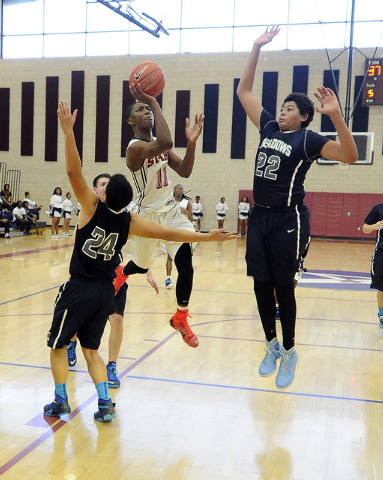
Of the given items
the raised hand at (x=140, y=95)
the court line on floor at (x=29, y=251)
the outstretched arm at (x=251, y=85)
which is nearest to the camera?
the outstretched arm at (x=251, y=85)

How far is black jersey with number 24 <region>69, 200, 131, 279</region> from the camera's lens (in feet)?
11.3

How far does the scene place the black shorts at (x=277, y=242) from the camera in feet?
11.6

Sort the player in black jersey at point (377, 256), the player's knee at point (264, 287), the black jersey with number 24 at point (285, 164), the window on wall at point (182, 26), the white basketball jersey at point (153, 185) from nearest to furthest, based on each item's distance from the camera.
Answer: the black jersey with number 24 at point (285, 164) → the player's knee at point (264, 287) → the white basketball jersey at point (153, 185) → the player in black jersey at point (377, 256) → the window on wall at point (182, 26)

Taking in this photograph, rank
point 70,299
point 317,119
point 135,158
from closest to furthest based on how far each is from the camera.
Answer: point 70,299
point 135,158
point 317,119

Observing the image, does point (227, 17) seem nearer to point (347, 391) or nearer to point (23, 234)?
point (23, 234)

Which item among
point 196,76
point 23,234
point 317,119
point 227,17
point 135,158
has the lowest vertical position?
point 23,234

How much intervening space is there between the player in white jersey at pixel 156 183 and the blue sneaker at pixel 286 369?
2.48ft

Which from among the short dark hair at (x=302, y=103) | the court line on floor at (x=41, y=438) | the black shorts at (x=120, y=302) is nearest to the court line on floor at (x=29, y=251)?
the black shorts at (x=120, y=302)

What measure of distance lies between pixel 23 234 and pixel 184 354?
562 inches

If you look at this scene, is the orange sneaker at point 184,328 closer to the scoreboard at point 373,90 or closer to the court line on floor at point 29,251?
the court line on floor at point 29,251

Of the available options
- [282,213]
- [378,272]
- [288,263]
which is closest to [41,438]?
[288,263]

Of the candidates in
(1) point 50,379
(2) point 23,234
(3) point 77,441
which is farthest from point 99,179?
(2) point 23,234

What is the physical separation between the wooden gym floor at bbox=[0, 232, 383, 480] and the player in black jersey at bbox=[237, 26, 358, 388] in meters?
0.49

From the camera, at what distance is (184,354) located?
207 inches
